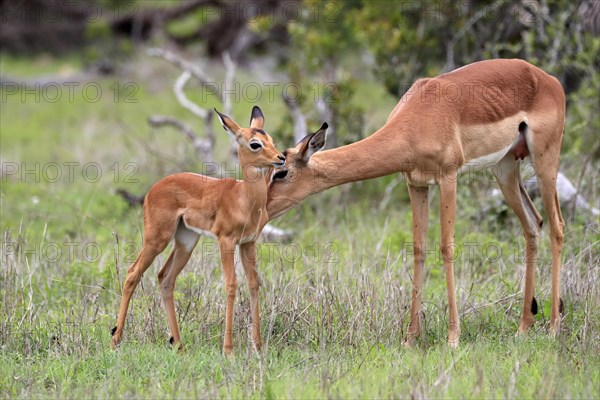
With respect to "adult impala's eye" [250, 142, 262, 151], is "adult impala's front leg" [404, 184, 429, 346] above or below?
below

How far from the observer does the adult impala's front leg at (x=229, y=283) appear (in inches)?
209

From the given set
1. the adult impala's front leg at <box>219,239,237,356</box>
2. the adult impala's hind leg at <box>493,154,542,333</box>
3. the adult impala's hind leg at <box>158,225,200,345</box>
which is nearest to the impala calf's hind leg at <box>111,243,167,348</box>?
the adult impala's hind leg at <box>158,225,200,345</box>

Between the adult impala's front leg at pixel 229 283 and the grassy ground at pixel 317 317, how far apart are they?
0.34 feet

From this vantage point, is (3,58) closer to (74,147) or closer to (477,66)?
(74,147)

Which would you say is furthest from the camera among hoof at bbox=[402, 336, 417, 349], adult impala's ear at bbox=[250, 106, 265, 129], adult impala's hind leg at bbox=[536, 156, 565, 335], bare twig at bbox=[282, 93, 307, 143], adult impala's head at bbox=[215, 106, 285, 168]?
bare twig at bbox=[282, 93, 307, 143]

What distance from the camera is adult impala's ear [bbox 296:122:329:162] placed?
5277 millimetres

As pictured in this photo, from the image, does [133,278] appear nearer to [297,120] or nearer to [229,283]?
[229,283]

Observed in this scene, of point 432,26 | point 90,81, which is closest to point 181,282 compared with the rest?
point 432,26

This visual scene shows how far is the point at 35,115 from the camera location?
1634cm

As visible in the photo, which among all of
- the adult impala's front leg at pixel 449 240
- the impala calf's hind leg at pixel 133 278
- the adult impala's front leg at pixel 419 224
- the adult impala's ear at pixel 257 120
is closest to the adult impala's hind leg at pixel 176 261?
the impala calf's hind leg at pixel 133 278

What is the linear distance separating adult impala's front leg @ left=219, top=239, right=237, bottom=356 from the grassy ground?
10cm

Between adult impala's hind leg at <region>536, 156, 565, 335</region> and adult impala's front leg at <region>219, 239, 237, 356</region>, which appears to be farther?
adult impala's hind leg at <region>536, 156, 565, 335</region>

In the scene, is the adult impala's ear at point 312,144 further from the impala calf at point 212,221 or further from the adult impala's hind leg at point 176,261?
the adult impala's hind leg at point 176,261

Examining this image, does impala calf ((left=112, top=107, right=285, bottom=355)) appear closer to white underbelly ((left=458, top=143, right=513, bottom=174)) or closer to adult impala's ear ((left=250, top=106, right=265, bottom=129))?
adult impala's ear ((left=250, top=106, right=265, bottom=129))
